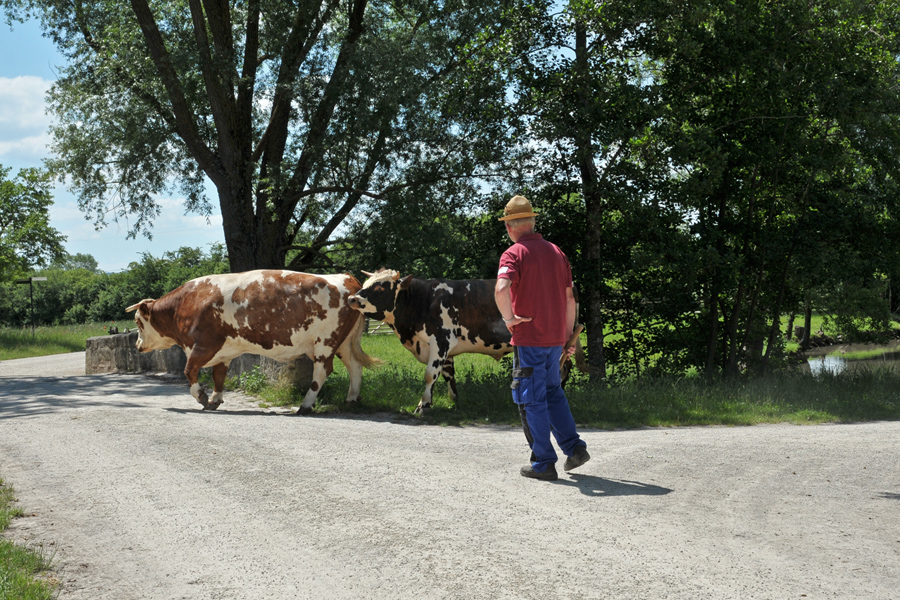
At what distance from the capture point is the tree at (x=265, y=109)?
15.8 m

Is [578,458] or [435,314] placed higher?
[435,314]

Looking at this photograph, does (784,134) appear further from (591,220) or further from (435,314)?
(435,314)

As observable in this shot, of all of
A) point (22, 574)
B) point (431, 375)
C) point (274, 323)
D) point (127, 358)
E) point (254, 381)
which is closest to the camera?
point (22, 574)

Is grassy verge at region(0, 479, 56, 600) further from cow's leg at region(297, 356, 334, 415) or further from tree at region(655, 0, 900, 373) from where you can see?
tree at region(655, 0, 900, 373)

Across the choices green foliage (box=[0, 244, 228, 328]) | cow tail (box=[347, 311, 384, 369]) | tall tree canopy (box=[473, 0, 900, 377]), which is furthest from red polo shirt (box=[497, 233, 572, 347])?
green foliage (box=[0, 244, 228, 328])

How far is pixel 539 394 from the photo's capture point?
6.25 meters

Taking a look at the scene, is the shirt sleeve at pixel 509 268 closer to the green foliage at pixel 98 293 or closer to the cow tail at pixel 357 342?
the cow tail at pixel 357 342

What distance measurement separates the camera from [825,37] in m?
14.4

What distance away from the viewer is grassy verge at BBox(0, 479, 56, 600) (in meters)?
4.16

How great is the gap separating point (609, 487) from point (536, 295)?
162 cm

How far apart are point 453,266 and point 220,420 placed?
21.9 ft

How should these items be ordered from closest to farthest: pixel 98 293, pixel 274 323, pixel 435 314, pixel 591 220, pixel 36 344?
pixel 435 314 → pixel 274 323 → pixel 591 220 → pixel 36 344 → pixel 98 293

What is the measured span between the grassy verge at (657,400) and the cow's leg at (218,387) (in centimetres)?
101

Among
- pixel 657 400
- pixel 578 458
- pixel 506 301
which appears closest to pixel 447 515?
pixel 578 458
